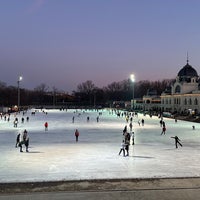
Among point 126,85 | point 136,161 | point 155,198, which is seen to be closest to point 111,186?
point 155,198

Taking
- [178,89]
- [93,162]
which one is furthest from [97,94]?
[93,162]

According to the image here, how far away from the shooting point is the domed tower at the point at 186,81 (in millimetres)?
89688

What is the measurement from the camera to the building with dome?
81.7 m

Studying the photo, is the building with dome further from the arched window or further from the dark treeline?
the dark treeline

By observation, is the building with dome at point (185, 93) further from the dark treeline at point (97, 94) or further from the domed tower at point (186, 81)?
the dark treeline at point (97, 94)

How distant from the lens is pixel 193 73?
3615 inches

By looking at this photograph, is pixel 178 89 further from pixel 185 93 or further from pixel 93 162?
pixel 93 162

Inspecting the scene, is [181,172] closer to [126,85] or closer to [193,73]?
[193,73]

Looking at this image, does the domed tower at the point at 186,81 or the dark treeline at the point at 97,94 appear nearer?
the domed tower at the point at 186,81

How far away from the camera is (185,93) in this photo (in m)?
87.6

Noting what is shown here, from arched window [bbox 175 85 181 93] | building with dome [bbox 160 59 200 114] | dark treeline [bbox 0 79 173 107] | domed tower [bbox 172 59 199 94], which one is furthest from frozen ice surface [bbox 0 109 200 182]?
dark treeline [bbox 0 79 173 107]

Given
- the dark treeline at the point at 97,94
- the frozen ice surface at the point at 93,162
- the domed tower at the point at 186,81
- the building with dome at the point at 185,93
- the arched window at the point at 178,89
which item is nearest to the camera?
the frozen ice surface at the point at 93,162

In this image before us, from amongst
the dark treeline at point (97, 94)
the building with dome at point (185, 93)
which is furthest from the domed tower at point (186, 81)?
the dark treeline at point (97, 94)

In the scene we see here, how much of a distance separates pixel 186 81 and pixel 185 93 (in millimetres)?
4915
